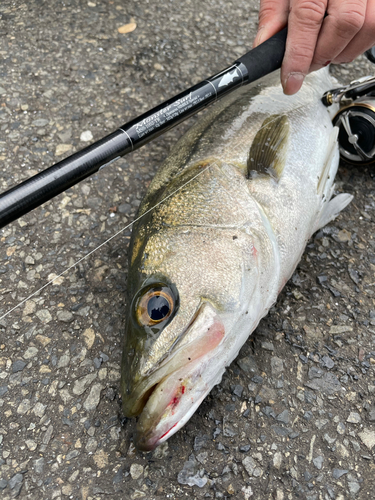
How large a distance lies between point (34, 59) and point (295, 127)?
7.63 feet

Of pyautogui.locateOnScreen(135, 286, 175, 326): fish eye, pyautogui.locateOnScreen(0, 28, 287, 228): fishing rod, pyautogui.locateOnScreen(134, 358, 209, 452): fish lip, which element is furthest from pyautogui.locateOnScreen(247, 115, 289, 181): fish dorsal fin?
pyautogui.locateOnScreen(134, 358, 209, 452): fish lip

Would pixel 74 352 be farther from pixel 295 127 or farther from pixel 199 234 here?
pixel 295 127

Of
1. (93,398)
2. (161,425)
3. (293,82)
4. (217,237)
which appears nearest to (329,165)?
(293,82)

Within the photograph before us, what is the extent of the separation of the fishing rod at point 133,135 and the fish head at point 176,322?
47 cm

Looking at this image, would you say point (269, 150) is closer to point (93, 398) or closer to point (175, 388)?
point (175, 388)

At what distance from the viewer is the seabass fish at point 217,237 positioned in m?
1.69

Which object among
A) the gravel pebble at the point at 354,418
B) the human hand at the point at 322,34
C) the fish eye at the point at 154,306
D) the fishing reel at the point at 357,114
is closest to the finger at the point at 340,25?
the human hand at the point at 322,34

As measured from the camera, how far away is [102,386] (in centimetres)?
208

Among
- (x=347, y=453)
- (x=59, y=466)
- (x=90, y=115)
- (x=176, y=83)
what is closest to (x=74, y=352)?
(x=59, y=466)

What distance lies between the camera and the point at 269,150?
2299 mm

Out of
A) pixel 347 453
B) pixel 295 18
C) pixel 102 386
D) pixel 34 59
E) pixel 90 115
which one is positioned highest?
pixel 295 18

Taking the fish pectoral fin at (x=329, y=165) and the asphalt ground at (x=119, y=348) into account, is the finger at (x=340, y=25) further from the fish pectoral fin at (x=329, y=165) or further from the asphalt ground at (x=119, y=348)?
the asphalt ground at (x=119, y=348)

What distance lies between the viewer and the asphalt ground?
Result: 1880 mm

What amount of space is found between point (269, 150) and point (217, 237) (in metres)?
0.69
